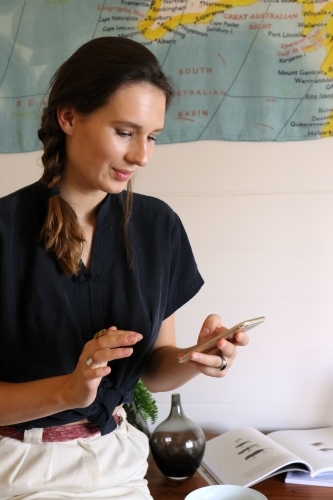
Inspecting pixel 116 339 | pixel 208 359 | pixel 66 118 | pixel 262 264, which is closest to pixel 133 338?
pixel 116 339

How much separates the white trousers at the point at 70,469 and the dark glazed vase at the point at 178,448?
13.5 inches

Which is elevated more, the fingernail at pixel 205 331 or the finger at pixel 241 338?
the finger at pixel 241 338

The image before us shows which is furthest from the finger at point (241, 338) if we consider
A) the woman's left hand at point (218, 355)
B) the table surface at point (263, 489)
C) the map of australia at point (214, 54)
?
the map of australia at point (214, 54)

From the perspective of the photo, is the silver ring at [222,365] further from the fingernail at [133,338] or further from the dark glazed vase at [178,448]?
the dark glazed vase at [178,448]

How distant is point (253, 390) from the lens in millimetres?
1797

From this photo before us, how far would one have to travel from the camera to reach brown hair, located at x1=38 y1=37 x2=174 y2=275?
3.36ft

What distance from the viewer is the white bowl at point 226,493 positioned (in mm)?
1163

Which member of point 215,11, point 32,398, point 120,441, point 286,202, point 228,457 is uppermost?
point 215,11

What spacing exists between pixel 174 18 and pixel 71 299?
1004mm

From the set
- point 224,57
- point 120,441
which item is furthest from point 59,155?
point 224,57

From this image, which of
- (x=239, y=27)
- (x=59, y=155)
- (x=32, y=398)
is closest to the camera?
(x=32, y=398)

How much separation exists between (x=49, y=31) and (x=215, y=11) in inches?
19.3

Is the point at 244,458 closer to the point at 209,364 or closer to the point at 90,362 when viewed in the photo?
the point at 209,364

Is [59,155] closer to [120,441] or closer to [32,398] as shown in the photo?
[32,398]
